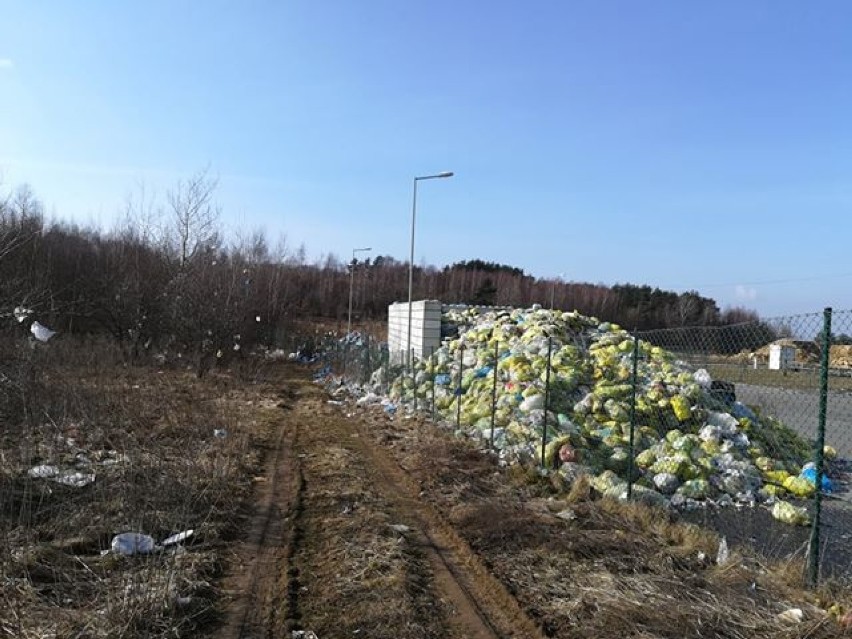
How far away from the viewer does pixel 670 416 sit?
45.5 ft

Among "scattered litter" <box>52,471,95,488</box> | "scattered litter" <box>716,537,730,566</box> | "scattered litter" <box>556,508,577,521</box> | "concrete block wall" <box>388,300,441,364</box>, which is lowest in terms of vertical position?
"scattered litter" <box>556,508,577,521</box>

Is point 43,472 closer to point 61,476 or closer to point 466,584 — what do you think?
point 61,476

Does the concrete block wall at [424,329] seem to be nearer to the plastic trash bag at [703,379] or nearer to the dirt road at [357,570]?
the plastic trash bag at [703,379]

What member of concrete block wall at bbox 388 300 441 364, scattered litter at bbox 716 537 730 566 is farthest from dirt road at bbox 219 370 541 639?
concrete block wall at bbox 388 300 441 364

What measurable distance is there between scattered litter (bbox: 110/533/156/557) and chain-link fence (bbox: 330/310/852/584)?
568 cm

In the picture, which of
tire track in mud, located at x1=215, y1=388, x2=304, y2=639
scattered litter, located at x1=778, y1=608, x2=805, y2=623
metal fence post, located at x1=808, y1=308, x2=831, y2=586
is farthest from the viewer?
metal fence post, located at x1=808, y1=308, x2=831, y2=586

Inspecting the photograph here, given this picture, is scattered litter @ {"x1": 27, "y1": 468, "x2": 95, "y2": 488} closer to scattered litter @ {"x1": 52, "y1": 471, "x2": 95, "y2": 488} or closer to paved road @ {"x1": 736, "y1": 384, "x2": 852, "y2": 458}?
scattered litter @ {"x1": 52, "y1": 471, "x2": 95, "y2": 488}

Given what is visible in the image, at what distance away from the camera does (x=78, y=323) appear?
121 feet

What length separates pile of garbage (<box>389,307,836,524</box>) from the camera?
36.1 ft

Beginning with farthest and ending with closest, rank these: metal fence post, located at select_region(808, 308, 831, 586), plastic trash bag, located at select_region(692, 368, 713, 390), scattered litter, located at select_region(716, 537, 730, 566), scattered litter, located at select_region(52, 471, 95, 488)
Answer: plastic trash bag, located at select_region(692, 368, 713, 390), scattered litter, located at select_region(52, 471, 95, 488), scattered litter, located at select_region(716, 537, 730, 566), metal fence post, located at select_region(808, 308, 831, 586)

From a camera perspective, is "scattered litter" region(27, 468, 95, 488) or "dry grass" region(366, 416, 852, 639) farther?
"scattered litter" region(27, 468, 95, 488)

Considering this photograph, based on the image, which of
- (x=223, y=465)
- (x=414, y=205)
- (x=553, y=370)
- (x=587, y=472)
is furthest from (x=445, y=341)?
(x=223, y=465)

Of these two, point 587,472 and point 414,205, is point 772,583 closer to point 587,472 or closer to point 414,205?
Answer: point 587,472

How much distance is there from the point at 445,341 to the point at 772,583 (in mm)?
17121
